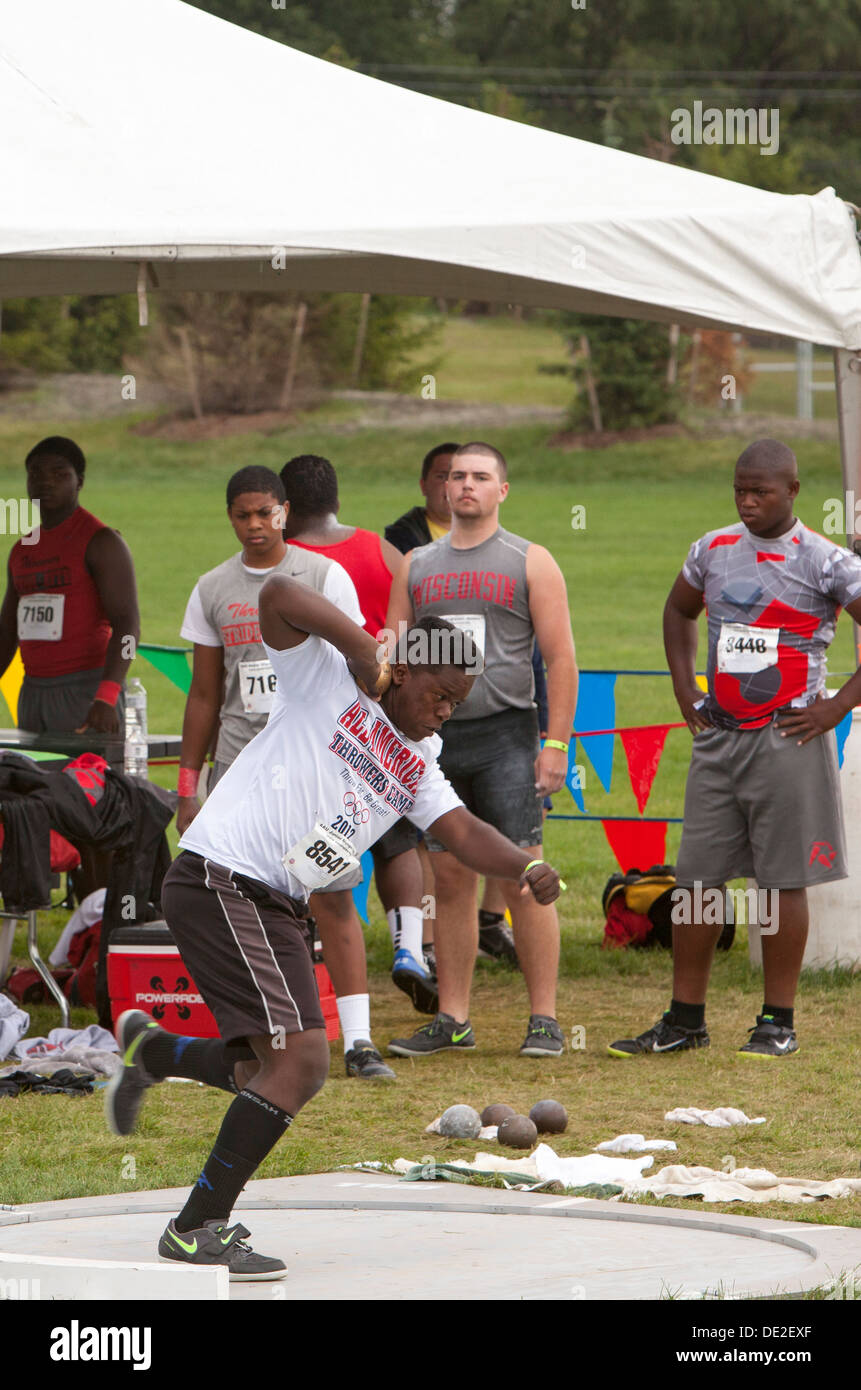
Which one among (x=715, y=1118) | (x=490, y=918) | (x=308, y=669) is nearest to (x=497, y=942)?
(x=490, y=918)

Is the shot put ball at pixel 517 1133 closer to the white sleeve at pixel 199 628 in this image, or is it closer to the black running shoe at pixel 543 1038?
the black running shoe at pixel 543 1038

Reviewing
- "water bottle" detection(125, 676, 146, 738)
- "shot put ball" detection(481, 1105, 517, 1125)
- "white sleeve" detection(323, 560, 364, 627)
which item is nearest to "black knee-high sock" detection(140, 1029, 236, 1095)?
"shot put ball" detection(481, 1105, 517, 1125)

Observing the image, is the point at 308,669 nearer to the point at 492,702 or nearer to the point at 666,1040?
the point at 492,702

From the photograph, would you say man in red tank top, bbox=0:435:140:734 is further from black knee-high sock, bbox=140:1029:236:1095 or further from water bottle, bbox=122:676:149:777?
black knee-high sock, bbox=140:1029:236:1095

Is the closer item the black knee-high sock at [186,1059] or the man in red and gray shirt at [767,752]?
the black knee-high sock at [186,1059]

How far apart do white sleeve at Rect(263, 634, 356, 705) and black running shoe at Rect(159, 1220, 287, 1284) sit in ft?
4.19

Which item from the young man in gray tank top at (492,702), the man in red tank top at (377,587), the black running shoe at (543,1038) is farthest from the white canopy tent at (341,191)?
the black running shoe at (543,1038)

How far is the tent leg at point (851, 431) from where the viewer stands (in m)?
8.35

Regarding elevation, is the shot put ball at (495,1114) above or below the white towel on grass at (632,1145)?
above

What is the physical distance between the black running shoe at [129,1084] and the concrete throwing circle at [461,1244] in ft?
0.97

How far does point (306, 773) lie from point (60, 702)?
4609mm

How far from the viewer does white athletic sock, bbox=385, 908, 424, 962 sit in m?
8.16

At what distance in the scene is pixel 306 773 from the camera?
4805mm

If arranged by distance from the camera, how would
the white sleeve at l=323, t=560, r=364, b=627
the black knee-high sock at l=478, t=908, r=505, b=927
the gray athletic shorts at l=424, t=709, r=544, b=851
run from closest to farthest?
the white sleeve at l=323, t=560, r=364, b=627, the gray athletic shorts at l=424, t=709, r=544, b=851, the black knee-high sock at l=478, t=908, r=505, b=927
